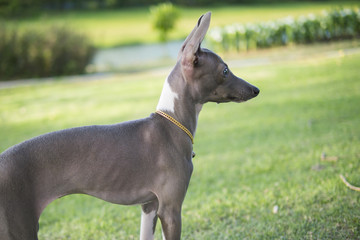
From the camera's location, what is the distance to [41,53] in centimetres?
1752

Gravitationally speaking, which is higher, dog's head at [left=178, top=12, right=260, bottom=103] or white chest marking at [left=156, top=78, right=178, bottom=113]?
dog's head at [left=178, top=12, right=260, bottom=103]

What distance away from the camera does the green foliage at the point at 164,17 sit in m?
22.5

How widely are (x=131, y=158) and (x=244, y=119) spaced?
5.65 m

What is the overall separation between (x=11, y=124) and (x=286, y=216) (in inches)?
290

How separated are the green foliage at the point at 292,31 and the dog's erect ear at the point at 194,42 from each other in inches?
676

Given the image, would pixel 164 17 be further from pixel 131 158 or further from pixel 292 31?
pixel 131 158

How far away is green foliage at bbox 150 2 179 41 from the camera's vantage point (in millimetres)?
22516

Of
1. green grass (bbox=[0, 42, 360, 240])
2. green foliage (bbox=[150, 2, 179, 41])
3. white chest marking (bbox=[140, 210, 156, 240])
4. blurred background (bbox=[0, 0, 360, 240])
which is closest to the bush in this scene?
blurred background (bbox=[0, 0, 360, 240])

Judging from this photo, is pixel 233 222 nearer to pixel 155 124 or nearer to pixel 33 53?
pixel 155 124

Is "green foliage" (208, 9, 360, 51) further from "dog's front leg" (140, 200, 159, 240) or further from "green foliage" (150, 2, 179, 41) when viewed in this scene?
"dog's front leg" (140, 200, 159, 240)

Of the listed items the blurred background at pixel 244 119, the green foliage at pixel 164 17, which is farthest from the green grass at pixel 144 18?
the blurred background at pixel 244 119

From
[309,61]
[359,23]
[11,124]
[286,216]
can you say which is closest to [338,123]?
[286,216]

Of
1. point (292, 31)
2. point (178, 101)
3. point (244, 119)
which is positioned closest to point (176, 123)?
point (178, 101)

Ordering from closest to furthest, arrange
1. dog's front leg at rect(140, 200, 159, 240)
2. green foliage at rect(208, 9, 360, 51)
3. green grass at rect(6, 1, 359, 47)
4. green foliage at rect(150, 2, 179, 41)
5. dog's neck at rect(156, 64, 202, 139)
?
dog's neck at rect(156, 64, 202, 139) → dog's front leg at rect(140, 200, 159, 240) → green foliage at rect(208, 9, 360, 51) → green foliage at rect(150, 2, 179, 41) → green grass at rect(6, 1, 359, 47)
